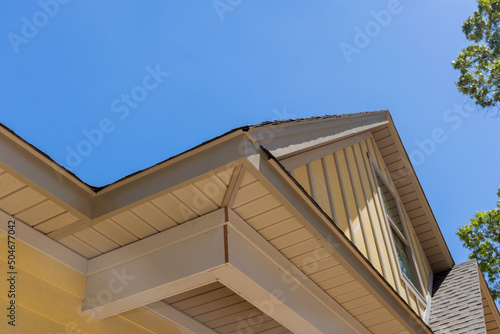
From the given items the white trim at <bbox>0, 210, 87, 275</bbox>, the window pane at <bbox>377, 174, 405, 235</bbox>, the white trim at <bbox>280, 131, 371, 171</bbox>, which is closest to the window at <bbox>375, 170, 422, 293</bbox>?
the window pane at <bbox>377, 174, 405, 235</bbox>

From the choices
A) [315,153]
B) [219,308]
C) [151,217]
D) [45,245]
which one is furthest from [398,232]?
[45,245]

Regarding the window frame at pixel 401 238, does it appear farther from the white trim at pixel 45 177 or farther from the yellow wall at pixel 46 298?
the white trim at pixel 45 177

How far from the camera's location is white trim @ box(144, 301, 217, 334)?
3.80 metres

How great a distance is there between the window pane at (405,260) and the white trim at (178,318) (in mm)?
3976

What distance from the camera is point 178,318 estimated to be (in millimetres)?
3926

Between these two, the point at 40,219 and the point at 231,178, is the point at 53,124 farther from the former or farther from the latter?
the point at 231,178

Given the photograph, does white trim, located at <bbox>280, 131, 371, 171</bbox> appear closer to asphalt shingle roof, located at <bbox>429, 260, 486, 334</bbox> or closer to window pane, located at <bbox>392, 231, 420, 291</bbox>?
window pane, located at <bbox>392, 231, 420, 291</bbox>

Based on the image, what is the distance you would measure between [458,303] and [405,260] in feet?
3.16

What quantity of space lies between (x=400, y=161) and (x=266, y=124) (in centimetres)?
→ 642

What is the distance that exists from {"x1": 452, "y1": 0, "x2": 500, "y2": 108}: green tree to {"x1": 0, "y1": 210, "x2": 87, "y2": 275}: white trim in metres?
13.1

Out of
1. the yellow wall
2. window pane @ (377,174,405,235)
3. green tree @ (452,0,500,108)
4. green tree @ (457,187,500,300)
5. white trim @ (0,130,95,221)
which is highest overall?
green tree @ (452,0,500,108)

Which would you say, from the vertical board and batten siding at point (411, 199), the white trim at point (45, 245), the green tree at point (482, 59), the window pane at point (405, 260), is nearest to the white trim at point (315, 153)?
the white trim at point (45, 245)

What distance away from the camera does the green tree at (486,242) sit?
1714 centimetres

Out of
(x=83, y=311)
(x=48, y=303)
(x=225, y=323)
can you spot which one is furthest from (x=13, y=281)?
(x=225, y=323)
